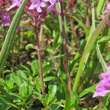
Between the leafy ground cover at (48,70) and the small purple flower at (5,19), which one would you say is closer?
the leafy ground cover at (48,70)

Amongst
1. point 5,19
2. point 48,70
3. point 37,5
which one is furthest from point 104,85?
point 5,19

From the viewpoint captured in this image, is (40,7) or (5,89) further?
(5,89)

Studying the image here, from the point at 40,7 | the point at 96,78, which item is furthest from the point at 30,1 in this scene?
the point at 96,78

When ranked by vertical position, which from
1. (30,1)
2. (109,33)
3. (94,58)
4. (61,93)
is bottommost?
(61,93)

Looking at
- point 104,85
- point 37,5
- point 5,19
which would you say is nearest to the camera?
point 104,85

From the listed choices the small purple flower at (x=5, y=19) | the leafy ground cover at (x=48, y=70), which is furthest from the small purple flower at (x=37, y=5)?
the small purple flower at (x=5, y=19)

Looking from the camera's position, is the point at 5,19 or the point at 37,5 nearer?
the point at 37,5

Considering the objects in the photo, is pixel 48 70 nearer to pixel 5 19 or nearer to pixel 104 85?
pixel 5 19

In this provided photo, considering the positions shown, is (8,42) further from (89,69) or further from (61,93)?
(89,69)

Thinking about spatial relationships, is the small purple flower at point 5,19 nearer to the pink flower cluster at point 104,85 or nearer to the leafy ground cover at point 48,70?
the leafy ground cover at point 48,70

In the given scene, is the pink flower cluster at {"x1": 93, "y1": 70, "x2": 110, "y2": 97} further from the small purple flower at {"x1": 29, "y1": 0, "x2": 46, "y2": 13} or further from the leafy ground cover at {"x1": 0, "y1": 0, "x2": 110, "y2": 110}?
the small purple flower at {"x1": 29, "y1": 0, "x2": 46, "y2": 13}

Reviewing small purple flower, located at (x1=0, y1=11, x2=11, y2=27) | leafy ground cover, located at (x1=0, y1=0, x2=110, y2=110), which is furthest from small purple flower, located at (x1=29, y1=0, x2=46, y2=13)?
small purple flower, located at (x1=0, y1=11, x2=11, y2=27)
